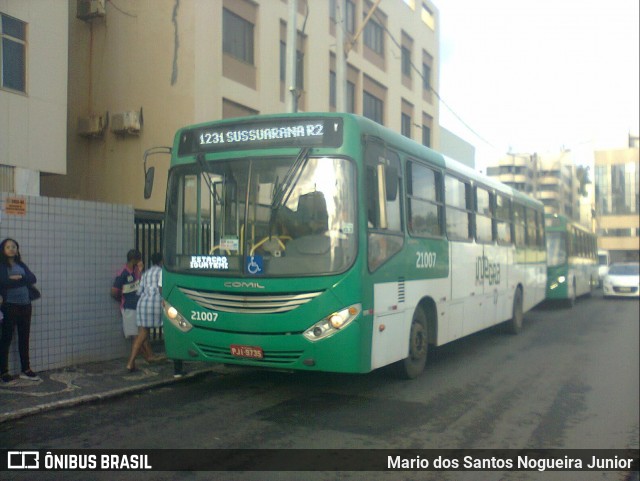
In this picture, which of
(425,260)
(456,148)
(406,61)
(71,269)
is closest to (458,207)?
(425,260)

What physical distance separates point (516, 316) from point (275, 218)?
29.6 ft

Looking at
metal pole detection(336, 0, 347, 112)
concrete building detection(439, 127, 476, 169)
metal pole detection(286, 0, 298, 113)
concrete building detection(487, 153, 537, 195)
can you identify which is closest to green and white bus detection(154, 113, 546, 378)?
metal pole detection(286, 0, 298, 113)

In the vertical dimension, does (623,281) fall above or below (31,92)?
below

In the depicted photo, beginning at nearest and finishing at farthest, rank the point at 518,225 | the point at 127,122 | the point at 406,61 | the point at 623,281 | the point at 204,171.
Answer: the point at 204,171
the point at 518,225
the point at 127,122
the point at 623,281
the point at 406,61

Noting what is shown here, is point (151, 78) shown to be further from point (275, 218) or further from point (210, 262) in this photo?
point (275, 218)

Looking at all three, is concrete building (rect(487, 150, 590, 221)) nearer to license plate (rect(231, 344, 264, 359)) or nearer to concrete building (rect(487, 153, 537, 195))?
concrete building (rect(487, 153, 537, 195))

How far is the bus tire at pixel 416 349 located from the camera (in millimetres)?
8408

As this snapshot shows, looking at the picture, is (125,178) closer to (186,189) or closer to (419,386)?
(186,189)

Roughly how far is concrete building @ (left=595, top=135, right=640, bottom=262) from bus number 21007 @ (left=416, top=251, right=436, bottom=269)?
3732 inches

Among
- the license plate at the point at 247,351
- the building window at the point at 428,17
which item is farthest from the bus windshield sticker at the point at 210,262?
the building window at the point at 428,17

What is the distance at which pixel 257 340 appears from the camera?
22.5 ft

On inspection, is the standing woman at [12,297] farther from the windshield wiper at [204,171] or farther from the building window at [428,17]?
the building window at [428,17]

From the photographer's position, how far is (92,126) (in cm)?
1725

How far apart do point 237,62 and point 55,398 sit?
12.3 m
